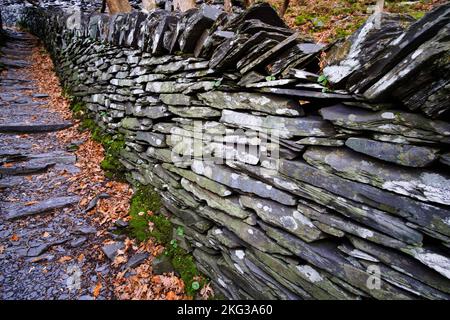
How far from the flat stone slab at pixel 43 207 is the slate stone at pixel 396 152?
4934 millimetres

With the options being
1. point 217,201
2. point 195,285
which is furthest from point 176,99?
point 195,285

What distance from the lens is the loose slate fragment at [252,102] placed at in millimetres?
2320

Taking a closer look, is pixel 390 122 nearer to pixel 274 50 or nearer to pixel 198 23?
pixel 274 50

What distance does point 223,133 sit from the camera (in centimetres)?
308

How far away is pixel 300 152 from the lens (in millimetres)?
2391

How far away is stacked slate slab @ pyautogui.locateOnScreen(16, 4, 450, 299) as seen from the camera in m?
1.65

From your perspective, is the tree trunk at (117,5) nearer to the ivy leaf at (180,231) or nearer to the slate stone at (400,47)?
the ivy leaf at (180,231)

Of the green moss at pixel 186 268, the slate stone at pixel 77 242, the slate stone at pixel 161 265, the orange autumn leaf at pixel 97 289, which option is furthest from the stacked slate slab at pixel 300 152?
the slate stone at pixel 77 242

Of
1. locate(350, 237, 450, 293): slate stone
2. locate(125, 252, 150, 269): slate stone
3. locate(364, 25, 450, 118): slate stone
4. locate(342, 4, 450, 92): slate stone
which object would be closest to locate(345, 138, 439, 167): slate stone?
locate(364, 25, 450, 118): slate stone

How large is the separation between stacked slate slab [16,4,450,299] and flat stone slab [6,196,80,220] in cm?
194

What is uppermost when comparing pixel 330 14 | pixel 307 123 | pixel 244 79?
pixel 330 14
